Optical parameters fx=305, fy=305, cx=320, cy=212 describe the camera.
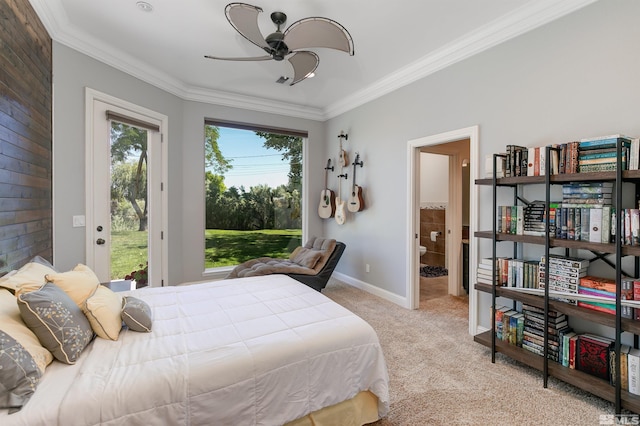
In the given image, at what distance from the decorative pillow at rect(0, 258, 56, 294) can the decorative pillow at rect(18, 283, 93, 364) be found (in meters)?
0.25

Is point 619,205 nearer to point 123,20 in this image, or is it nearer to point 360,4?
point 360,4

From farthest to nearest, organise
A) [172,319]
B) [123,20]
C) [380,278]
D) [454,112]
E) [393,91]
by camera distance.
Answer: [380,278] → [393,91] → [454,112] → [123,20] → [172,319]

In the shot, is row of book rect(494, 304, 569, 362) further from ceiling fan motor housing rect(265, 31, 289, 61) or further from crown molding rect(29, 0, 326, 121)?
crown molding rect(29, 0, 326, 121)

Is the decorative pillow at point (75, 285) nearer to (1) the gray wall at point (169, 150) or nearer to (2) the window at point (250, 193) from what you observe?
(1) the gray wall at point (169, 150)

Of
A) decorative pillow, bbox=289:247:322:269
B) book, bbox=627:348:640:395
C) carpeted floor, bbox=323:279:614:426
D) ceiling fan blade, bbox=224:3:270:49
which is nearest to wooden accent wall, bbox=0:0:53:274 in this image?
ceiling fan blade, bbox=224:3:270:49

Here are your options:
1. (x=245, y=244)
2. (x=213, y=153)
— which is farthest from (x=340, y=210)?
(x=213, y=153)

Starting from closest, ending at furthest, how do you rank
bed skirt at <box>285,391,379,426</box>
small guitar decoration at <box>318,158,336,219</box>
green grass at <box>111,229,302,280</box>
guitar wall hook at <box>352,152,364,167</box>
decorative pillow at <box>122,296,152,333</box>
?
bed skirt at <box>285,391,379,426</box>, decorative pillow at <box>122,296,152,333</box>, green grass at <box>111,229,302,280</box>, guitar wall hook at <box>352,152,364,167</box>, small guitar decoration at <box>318,158,336,219</box>

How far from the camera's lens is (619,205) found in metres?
1.83

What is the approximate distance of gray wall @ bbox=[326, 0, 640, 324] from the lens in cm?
215

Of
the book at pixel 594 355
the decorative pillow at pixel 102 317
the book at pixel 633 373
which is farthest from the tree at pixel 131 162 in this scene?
the book at pixel 633 373

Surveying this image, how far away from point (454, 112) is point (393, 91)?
1.04 m

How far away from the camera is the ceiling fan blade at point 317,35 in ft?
7.04

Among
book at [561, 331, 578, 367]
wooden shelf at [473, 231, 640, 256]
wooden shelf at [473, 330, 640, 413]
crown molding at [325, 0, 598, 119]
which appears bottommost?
wooden shelf at [473, 330, 640, 413]

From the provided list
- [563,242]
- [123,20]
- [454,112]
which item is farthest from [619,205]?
[123,20]
